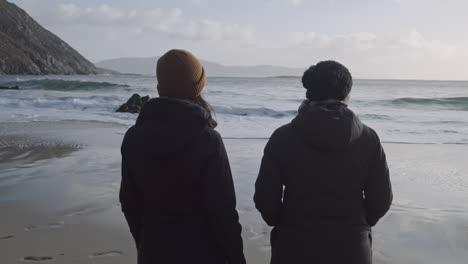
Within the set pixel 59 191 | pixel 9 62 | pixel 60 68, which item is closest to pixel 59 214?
pixel 59 191

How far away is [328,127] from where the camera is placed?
84.0 inches

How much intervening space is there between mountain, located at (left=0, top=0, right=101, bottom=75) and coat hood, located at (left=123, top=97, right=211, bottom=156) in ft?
296

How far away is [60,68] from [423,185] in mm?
104674

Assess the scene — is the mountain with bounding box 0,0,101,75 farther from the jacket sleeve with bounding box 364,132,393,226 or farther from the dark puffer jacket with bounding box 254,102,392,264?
the jacket sleeve with bounding box 364,132,393,226

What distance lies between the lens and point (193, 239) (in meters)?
2.17

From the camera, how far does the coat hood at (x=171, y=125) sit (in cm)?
211

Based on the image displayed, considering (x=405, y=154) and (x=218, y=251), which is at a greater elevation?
(x=218, y=251)

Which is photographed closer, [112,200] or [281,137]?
[281,137]

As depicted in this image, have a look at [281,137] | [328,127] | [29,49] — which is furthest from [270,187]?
[29,49]

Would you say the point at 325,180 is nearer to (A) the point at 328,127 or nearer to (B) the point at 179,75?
(A) the point at 328,127

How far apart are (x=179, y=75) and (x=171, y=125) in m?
0.26

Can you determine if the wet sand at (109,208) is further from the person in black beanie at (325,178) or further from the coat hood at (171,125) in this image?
the coat hood at (171,125)

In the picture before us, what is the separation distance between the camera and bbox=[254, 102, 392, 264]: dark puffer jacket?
2162 millimetres

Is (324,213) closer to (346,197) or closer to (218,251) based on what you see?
(346,197)
